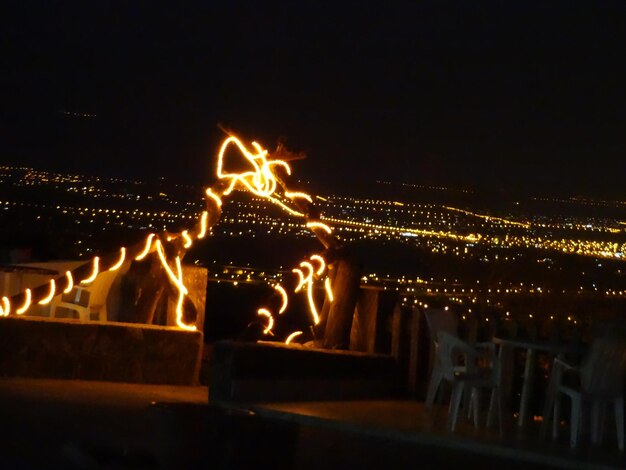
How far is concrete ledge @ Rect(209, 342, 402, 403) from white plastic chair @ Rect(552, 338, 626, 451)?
8.93ft

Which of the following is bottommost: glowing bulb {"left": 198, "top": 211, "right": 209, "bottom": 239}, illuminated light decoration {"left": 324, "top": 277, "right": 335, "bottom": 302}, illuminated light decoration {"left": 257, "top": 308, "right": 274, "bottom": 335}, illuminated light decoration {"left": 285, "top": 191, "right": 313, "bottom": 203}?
illuminated light decoration {"left": 257, "top": 308, "right": 274, "bottom": 335}

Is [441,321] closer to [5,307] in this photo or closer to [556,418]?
[556,418]

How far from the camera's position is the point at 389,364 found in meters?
12.9

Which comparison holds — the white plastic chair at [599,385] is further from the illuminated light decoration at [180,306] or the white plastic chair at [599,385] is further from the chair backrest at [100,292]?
the chair backrest at [100,292]

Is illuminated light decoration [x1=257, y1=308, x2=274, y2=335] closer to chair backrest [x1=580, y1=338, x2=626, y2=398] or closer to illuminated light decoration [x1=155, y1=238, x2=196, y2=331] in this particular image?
illuminated light decoration [x1=155, y1=238, x2=196, y2=331]

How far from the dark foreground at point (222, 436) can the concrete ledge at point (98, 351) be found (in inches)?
10.4

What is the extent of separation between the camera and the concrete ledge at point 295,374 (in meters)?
11.3

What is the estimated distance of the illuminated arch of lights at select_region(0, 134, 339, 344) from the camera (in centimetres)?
1316

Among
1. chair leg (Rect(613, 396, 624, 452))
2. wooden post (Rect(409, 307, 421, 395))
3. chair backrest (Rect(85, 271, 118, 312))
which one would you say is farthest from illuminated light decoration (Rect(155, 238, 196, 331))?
chair leg (Rect(613, 396, 624, 452))

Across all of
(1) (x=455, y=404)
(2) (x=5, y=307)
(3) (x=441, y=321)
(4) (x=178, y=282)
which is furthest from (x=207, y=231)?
(1) (x=455, y=404)

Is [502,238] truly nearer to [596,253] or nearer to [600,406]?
[596,253]

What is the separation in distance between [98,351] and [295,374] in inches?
97.0

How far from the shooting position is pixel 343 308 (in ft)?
42.5

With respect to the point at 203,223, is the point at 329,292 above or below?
below
